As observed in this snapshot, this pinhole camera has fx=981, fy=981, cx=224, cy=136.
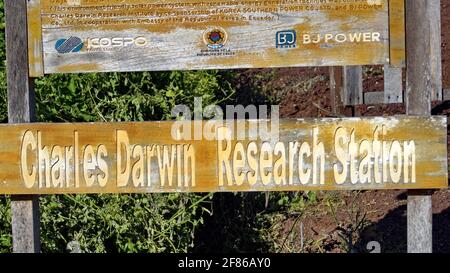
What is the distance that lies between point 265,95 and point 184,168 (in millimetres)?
3981

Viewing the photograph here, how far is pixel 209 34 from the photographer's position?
5.38 metres

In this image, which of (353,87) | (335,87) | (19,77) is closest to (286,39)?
(19,77)

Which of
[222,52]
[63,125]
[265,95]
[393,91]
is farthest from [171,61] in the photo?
[265,95]

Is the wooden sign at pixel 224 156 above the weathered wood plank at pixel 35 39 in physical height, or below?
below

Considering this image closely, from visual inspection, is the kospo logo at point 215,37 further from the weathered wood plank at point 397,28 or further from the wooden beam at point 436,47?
the wooden beam at point 436,47

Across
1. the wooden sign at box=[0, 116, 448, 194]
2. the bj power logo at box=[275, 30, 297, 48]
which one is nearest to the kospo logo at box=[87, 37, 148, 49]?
the wooden sign at box=[0, 116, 448, 194]

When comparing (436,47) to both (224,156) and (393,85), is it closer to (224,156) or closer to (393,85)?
(393,85)

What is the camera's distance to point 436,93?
755 centimetres

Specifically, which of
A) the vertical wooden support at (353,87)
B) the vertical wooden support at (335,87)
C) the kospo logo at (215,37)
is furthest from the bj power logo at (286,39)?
the vertical wooden support at (335,87)

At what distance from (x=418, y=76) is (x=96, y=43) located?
1.77 metres

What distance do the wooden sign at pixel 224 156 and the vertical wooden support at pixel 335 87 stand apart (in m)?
3.44

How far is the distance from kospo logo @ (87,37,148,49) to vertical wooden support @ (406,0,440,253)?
1445 mm

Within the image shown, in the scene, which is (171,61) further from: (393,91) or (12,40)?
(393,91)

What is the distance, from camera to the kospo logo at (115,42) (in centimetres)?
540
